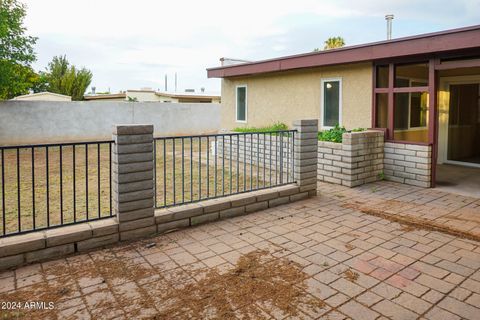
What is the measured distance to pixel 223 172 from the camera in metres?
4.82

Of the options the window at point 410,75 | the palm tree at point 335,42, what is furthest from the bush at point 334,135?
the palm tree at point 335,42

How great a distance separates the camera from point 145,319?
2.40 m

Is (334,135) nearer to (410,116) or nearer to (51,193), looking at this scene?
(410,116)

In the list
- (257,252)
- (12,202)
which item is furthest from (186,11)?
(257,252)

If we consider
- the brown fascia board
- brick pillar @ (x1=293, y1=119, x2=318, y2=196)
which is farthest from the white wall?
brick pillar @ (x1=293, y1=119, x2=318, y2=196)

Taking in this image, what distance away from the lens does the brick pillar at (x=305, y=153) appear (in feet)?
17.9

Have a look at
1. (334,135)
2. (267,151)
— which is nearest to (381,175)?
(334,135)

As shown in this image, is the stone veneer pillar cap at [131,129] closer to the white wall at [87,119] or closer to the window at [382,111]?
the window at [382,111]

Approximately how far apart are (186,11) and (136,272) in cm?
1192

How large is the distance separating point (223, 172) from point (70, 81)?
80.8 feet

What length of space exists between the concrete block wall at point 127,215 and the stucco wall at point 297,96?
4.13m

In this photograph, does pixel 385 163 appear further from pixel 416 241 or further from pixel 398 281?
pixel 398 281

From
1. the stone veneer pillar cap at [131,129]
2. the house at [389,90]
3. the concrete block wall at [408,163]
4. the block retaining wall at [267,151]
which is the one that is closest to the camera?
the stone veneer pillar cap at [131,129]

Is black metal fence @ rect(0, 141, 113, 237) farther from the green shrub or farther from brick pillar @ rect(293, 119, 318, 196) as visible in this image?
the green shrub
